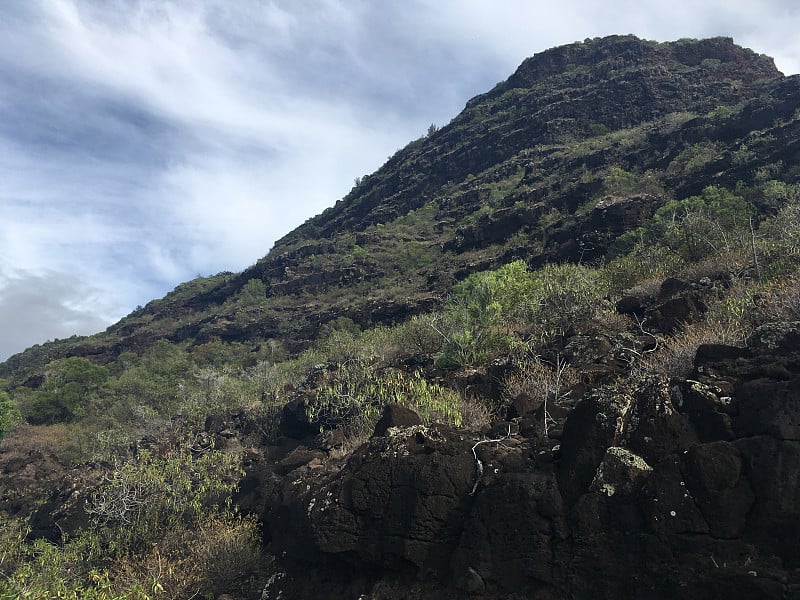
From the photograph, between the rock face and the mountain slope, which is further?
the mountain slope

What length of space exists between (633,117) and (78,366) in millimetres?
66916

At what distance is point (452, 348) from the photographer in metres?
16.1

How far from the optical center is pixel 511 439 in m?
7.57

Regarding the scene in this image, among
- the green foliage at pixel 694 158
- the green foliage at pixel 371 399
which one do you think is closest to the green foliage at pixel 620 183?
the green foliage at pixel 694 158

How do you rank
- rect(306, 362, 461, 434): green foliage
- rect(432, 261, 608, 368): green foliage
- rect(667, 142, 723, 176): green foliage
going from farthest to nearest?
rect(667, 142, 723, 176): green foliage < rect(432, 261, 608, 368): green foliage < rect(306, 362, 461, 434): green foliage

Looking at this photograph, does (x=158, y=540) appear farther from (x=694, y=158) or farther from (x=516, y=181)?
(x=516, y=181)

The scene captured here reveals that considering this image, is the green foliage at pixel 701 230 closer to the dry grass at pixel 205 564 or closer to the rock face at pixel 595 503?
the rock face at pixel 595 503

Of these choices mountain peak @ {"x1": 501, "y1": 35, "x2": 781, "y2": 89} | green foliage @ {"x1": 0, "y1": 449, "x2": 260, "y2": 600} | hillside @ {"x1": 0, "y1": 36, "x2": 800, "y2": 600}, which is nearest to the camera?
hillside @ {"x1": 0, "y1": 36, "x2": 800, "y2": 600}

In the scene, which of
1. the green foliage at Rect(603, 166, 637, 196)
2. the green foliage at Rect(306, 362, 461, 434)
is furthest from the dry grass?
the green foliage at Rect(603, 166, 637, 196)

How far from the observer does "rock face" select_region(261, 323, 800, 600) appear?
4.52 meters

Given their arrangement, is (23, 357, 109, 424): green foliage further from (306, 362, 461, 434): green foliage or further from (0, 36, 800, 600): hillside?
(306, 362, 461, 434): green foliage

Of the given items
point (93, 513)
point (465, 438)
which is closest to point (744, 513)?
point (465, 438)

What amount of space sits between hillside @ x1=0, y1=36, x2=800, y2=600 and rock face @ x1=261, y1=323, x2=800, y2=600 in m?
0.02

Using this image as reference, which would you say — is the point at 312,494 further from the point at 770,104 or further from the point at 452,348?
the point at 770,104
